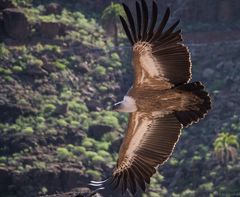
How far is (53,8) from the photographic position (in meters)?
66.6

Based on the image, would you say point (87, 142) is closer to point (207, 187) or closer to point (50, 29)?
point (207, 187)

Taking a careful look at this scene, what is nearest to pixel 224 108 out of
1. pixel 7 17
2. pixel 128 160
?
pixel 7 17

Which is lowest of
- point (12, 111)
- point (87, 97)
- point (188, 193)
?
point (188, 193)

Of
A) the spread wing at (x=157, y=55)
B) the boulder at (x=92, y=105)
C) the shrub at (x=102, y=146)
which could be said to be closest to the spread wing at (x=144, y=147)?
the spread wing at (x=157, y=55)

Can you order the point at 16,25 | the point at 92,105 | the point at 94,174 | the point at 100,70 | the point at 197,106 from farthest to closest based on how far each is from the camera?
the point at 16,25 → the point at 100,70 → the point at 92,105 → the point at 94,174 → the point at 197,106

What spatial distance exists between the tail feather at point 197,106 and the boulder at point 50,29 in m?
46.8

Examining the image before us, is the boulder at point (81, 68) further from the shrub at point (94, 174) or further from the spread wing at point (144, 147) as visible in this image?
the spread wing at point (144, 147)

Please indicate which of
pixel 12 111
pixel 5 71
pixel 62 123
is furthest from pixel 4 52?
pixel 62 123

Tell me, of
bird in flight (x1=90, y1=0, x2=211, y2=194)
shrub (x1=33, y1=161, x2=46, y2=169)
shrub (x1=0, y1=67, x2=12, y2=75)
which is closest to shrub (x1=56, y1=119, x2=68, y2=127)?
shrub (x1=33, y1=161, x2=46, y2=169)

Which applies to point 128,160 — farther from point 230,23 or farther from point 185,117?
point 230,23

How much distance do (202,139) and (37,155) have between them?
36.1ft

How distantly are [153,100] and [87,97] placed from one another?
135 feet

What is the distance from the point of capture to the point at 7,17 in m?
60.9

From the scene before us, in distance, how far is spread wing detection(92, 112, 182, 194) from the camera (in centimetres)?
1567
